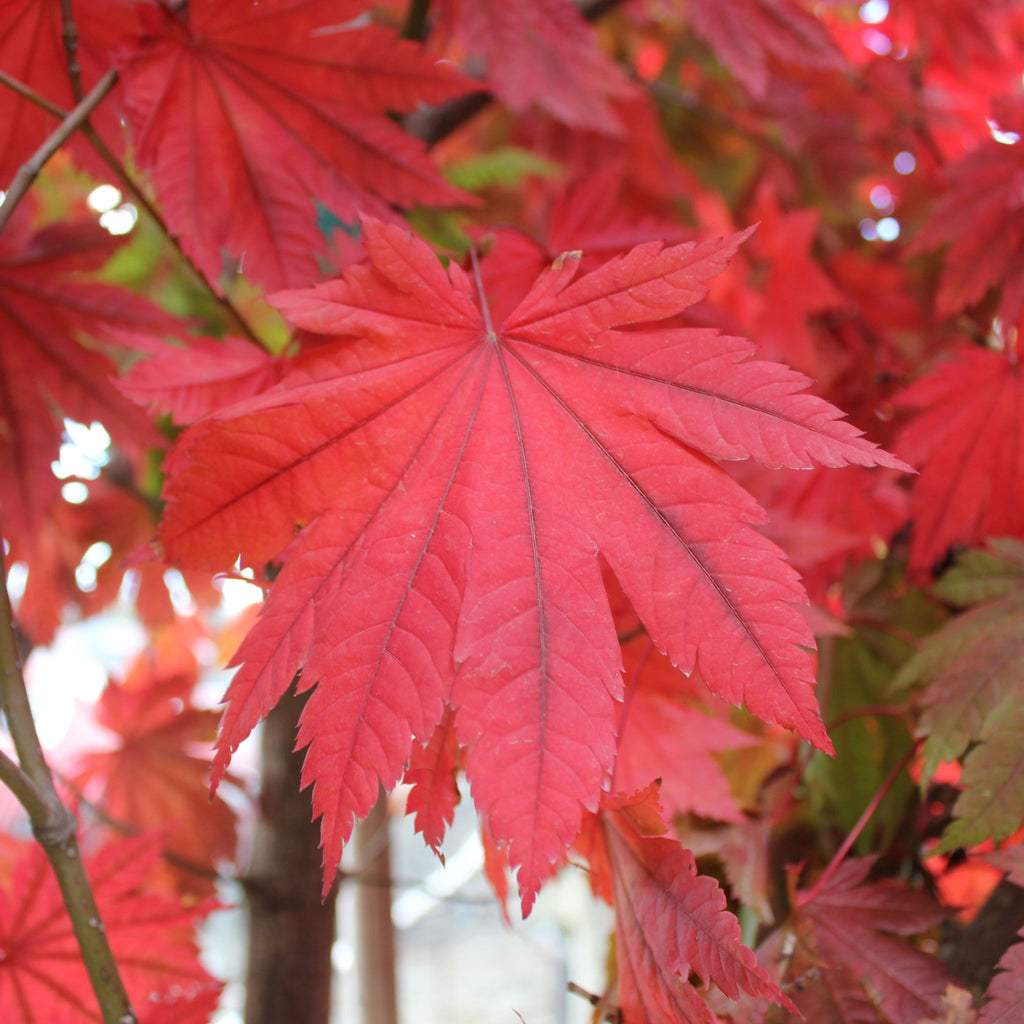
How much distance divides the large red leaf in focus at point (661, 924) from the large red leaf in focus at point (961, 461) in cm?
34

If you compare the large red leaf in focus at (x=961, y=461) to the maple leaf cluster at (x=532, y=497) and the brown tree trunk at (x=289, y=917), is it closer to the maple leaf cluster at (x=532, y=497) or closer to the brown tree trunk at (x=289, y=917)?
the maple leaf cluster at (x=532, y=497)

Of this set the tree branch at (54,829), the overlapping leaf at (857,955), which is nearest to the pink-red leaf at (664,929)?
the overlapping leaf at (857,955)

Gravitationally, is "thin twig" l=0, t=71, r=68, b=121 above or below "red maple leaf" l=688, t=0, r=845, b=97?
below

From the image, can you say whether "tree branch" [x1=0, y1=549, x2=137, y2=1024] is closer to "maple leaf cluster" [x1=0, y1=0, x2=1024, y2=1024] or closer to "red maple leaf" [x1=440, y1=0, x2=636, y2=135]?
"maple leaf cluster" [x1=0, y1=0, x2=1024, y2=1024]

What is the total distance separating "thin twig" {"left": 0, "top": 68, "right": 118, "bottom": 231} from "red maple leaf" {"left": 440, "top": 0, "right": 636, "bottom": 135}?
0.34 m

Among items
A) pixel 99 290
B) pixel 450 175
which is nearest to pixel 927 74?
pixel 450 175

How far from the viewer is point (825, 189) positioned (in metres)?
1.47

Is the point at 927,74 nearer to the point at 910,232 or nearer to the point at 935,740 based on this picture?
the point at 910,232

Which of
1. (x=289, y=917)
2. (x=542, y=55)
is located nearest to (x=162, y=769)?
(x=289, y=917)

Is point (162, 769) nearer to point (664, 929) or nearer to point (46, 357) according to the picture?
point (46, 357)

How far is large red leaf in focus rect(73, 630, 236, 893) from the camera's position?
1052 mm

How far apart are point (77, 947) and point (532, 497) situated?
480mm

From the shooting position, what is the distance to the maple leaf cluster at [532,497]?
Result: 1.35 ft

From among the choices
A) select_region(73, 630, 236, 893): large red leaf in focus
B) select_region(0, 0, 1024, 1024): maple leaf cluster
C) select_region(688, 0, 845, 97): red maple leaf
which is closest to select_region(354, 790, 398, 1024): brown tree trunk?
select_region(73, 630, 236, 893): large red leaf in focus
